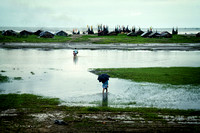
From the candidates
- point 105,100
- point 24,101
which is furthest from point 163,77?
point 24,101

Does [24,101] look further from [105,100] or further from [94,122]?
[94,122]

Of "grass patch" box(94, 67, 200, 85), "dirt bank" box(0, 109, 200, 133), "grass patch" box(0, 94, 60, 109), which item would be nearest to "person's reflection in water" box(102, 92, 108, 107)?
"dirt bank" box(0, 109, 200, 133)

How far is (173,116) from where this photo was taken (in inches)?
381

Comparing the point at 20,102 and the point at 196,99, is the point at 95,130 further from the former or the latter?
the point at 196,99

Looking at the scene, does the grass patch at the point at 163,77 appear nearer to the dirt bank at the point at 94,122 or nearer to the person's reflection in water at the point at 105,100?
the person's reflection in water at the point at 105,100

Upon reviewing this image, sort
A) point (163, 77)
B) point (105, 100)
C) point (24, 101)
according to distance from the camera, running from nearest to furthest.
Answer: point (24, 101) → point (105, 100) → point (163, 77)

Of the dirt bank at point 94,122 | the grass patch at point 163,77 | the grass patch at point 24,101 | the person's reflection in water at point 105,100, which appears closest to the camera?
the dirt bank at point 94,122

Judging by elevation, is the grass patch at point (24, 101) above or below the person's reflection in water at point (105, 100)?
above

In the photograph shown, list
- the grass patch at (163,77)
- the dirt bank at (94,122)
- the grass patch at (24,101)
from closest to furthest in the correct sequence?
the dirt bank at (94,122) → the grass patch at (24,101) → the grass patch at (163,77)

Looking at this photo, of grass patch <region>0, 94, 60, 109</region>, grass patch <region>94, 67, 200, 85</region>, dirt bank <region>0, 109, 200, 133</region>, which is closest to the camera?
dirt bank <region>0, 109, 200, 133</region>

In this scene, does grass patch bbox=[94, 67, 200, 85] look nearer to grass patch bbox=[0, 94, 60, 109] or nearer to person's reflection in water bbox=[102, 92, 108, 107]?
person's reflection in water bbox=[102, 92, 108, 107]

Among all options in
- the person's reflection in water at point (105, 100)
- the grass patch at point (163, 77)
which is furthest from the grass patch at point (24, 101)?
the grass patch at point (163, 77)

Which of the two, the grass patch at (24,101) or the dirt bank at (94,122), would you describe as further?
the grass patch at (24,101)

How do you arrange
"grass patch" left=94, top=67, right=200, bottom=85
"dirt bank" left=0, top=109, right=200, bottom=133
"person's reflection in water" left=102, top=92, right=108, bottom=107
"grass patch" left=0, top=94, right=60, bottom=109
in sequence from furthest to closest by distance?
"grass patch" left=94, top=67, right=200, bottom=85, "person's reflection in water" left=102, top=92, right=108, bottom=107, "grass patch" left=0, top=94, right=60, bottom=109, "dirt bank" left=0, top=109, right=200, bottom=133
